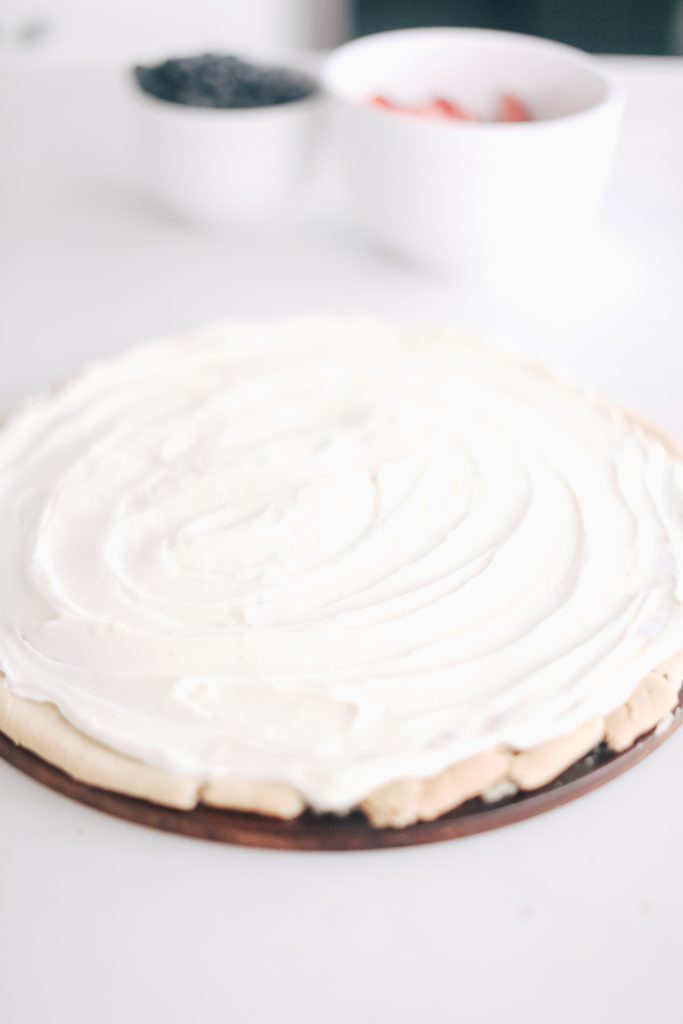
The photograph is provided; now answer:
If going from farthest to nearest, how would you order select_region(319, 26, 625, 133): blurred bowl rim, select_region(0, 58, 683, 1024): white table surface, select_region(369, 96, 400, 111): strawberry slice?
1. select_region(369, 96, 400, 111): strawberry slice
2. select_region(319, 26, 625, 133): blurred bowl rim
3. select_region(0, 58, 683, 1024): white table surface

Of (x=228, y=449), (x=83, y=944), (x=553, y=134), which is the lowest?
(x=83, y=944)

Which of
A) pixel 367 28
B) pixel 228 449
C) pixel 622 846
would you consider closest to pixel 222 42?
pixel 367 28

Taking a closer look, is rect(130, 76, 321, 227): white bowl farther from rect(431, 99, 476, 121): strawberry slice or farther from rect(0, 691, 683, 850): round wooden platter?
rect(0, 691, 683, 850): round wooden platter

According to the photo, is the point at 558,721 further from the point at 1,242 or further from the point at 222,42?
the point at 222,42

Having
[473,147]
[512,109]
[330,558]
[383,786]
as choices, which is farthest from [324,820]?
[512,109]

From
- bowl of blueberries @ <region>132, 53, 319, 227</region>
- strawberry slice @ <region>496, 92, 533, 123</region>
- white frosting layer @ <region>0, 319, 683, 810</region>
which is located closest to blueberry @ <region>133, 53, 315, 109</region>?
bowl of blueberries @ <region>132, 53, 319, 227</region>

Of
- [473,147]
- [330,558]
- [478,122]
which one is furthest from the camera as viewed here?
[478,122]

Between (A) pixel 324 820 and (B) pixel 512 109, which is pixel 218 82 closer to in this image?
(B) pixel 512 109
